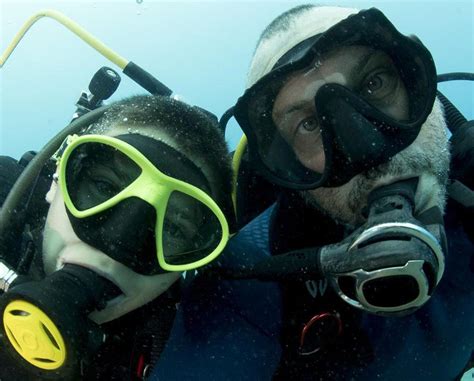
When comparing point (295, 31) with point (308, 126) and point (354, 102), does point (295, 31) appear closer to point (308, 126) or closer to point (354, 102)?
point (308, 126)

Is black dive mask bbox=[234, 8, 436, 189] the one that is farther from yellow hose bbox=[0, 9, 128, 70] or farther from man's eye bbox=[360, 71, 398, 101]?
yellow hose bbox=[0, 9, 128, 70]

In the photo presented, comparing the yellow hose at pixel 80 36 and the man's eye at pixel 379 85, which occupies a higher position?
the man's eye at pixel 379 85

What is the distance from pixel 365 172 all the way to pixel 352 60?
57 cm

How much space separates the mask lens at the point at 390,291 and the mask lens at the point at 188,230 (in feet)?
2.74

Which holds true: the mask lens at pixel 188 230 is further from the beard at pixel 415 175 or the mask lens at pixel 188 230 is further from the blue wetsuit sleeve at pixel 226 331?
the beard at pixel 415 175

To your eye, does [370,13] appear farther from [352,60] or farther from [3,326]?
[3,326]

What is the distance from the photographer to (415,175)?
2139 mm

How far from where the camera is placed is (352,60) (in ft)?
7.77

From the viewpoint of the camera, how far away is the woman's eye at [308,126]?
256cm

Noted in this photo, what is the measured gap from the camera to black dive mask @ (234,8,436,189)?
2.15 metres

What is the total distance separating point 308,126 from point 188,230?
0.82 meters

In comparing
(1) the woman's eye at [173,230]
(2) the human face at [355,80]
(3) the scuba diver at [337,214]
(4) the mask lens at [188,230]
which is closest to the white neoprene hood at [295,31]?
(3) the scuba diver at [337,214]

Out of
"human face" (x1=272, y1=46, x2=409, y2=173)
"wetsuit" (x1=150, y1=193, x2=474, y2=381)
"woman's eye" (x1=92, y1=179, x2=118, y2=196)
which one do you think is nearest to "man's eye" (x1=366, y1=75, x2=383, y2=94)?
"human face" (x1=272, y1=46, x2=409, y2=173)

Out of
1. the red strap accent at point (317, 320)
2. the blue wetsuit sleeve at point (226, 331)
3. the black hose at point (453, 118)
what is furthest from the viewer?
the black hose at point (453, 118)
